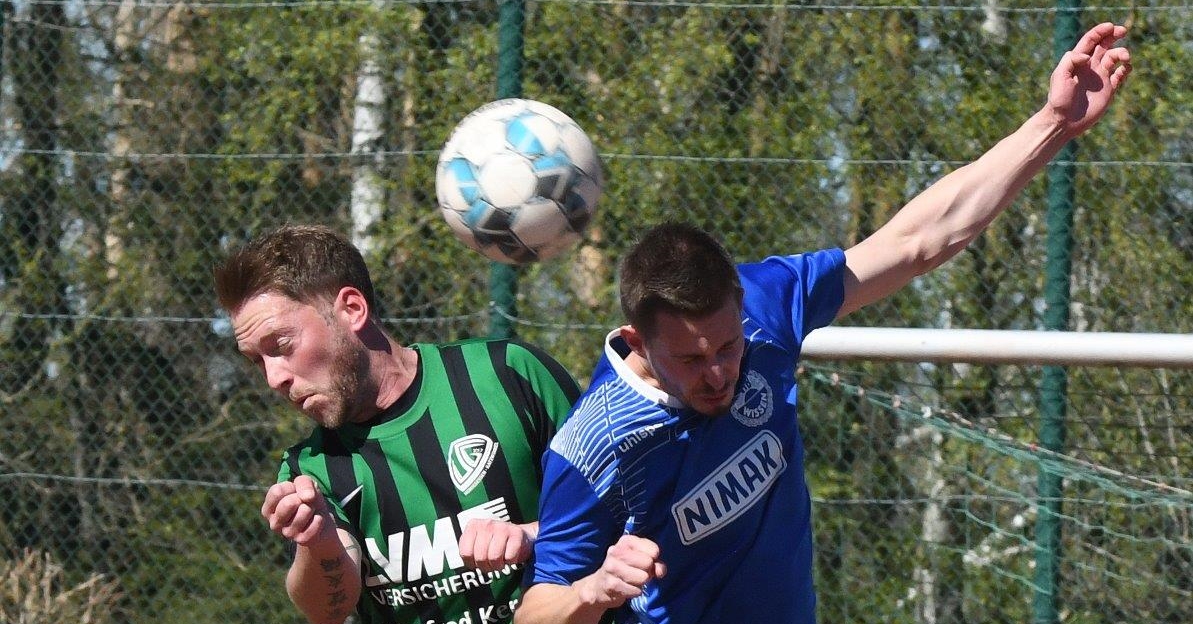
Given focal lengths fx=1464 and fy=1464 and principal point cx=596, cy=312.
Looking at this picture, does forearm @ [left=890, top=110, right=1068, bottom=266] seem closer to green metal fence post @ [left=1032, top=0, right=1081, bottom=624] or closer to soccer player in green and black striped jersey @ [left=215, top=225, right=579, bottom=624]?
soccer player in green and black striped jersey @ [left=215, top=225, right=579, bottom=624]

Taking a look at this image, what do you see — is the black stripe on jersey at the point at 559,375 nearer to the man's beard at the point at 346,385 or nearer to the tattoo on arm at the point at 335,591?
the man's beard at the point at 346,385

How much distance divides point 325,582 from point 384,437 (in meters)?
0.33

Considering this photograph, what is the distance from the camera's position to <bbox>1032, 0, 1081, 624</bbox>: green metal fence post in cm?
515

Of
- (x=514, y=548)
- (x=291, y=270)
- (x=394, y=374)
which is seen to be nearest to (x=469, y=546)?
(x=514, y=548)

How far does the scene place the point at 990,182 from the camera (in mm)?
3027

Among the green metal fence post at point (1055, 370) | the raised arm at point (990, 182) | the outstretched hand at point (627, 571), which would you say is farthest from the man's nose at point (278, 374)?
the green metal fence post at point (1055, 370)

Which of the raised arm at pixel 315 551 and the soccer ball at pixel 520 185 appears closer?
the raised arm at pixel 315 551

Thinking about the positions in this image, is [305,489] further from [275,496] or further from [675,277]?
[675,277]

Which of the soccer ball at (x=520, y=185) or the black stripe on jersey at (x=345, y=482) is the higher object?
the soccer ball at (x=520, y=185)

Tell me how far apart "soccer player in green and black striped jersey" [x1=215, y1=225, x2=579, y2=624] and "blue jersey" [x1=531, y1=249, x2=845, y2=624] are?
25 cm

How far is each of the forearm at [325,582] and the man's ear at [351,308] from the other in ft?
1.54

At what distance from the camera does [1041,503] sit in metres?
5.16

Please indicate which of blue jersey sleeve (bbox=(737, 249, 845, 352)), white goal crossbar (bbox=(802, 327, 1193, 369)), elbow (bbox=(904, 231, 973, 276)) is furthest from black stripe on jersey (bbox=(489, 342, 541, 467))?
white goal crossbar (bbox=(802, 327, 1193, 369))

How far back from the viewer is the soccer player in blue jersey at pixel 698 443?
2.49 metres
